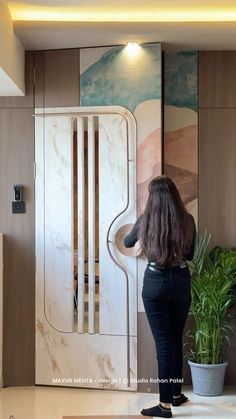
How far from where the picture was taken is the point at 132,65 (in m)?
3.62

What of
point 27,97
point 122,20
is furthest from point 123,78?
point 27,97

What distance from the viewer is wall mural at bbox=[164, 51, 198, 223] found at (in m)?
3.84

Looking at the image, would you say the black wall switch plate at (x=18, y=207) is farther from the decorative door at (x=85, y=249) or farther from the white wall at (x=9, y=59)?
the white wall at (x=9, y=59)

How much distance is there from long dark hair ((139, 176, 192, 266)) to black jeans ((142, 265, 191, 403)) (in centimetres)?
10

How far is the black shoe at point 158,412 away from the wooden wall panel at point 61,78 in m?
2.05

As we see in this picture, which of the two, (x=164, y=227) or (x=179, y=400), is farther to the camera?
(x=179, y=400)

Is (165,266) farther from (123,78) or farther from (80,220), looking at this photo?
(123,78)

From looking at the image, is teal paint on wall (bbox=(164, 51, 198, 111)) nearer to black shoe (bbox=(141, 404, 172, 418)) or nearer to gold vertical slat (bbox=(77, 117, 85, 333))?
gold vertical slat (bbox=(77, 117, 85, 333))

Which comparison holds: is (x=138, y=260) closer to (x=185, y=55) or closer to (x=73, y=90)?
(x=73, y=90)

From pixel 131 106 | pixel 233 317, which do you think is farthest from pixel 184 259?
pixel 131 106

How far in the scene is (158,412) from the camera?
10.4 ft

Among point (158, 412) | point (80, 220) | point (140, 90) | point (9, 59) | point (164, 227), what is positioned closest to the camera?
point (164, 227)

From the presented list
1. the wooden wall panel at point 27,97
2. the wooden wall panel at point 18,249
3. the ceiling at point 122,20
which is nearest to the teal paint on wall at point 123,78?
the ceiling at point 122,20

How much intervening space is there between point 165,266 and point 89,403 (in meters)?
1.07
